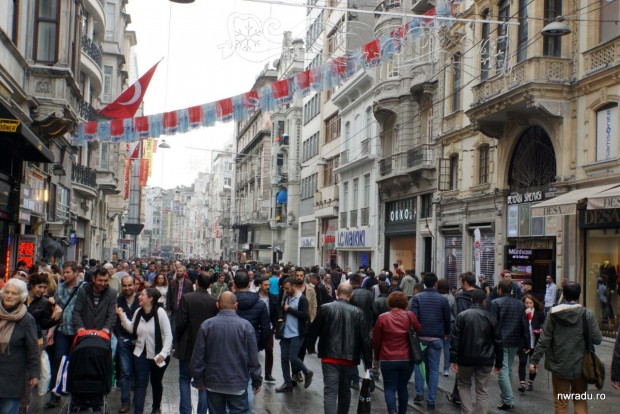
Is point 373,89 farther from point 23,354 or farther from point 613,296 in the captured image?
point 23,354

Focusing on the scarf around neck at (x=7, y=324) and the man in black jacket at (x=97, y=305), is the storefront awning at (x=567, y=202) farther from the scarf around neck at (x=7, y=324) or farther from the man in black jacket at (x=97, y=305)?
the scarf around neck at (x=7, y=324)

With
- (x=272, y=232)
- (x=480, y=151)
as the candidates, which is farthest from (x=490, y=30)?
(x=272, y=232)

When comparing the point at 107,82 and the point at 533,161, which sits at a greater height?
the point at 107,82

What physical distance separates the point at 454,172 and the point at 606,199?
12248 millimetres

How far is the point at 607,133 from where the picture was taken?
17797 mm

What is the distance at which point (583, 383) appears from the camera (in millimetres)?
7863

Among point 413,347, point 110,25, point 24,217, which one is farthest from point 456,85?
point 110,25

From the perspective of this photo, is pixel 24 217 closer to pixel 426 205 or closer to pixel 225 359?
pixel 225 359

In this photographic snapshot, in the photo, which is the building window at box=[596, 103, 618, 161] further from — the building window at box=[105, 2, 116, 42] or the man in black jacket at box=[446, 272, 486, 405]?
the building window at box=[105, 2, 116, 42]

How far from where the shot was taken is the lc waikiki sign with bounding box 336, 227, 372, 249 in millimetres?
37375

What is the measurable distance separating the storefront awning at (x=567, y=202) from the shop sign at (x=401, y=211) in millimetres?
13593

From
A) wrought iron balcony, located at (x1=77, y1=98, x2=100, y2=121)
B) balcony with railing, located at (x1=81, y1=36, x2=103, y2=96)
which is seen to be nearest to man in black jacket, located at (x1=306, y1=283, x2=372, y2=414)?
wrought iron balcony, located at (x1=77, y1=98, x2=100, y2=121)

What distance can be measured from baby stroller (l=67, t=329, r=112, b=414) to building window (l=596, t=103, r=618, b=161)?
1422 cm

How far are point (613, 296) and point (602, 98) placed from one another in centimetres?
497
